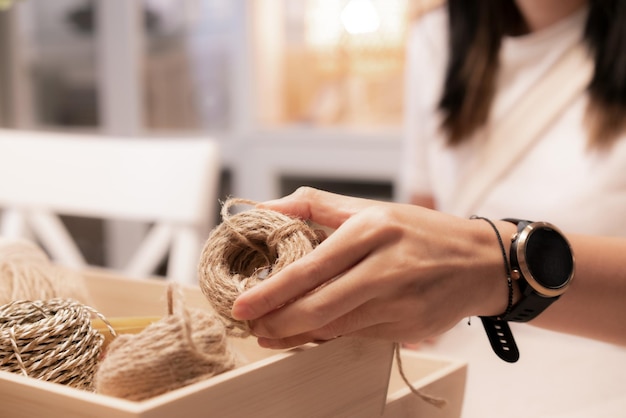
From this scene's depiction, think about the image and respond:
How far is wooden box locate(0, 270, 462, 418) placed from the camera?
16.5 inches

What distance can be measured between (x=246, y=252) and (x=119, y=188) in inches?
28.3

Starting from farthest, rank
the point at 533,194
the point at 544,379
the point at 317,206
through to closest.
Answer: the point at 533,194 → the point at 544,379 → the point at 317,206

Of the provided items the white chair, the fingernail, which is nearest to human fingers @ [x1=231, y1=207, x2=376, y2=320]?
the fingernail

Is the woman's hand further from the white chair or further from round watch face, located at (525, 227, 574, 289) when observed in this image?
the white chair

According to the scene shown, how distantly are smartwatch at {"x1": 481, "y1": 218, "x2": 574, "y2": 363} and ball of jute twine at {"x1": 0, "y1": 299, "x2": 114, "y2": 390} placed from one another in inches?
13.1

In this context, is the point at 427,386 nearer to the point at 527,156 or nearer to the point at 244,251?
the point at 244,251

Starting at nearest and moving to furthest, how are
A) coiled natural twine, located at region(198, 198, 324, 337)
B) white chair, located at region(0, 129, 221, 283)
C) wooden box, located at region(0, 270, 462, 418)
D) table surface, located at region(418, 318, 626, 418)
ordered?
wooden box, located at region(0, 270, 462, 418), coiled natural twine, located at region(198, 198, 324, 337), table surface, located at region(418, 318, 626, 418), white chair, located at region(0, 129, 221, 283)

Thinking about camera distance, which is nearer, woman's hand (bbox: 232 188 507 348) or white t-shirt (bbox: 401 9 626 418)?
woman's hand (bbox: 232 188 507 348)

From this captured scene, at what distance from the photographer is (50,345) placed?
0.52 meters

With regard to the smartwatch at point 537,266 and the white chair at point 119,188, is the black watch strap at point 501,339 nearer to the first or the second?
the smartwatch at point 537,266

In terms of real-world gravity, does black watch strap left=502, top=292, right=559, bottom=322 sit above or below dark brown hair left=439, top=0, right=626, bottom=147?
below

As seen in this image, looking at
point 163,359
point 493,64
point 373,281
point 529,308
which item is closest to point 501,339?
point 529,308

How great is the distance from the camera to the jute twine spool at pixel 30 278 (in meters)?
0.64

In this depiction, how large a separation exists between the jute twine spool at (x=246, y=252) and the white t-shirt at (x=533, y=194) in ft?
0.84
